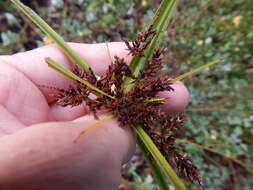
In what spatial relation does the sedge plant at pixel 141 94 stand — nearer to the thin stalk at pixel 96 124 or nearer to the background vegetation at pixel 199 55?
the thin stalk at pixel 96 124

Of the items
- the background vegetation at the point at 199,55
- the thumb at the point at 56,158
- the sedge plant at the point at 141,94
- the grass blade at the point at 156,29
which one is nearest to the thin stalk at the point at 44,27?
the sedge plant at the point at 141,94

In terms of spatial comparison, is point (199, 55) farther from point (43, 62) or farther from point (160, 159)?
point (160, 159)

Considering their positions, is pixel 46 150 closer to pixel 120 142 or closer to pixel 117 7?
pixel 120 142

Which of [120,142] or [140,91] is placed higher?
[140,91]

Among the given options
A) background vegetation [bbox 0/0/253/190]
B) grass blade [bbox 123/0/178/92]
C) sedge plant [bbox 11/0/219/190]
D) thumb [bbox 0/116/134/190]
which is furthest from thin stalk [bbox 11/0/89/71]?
background vegetation [bbox 0/0/253/190]

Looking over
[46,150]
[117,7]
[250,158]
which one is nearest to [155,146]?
[46,150]

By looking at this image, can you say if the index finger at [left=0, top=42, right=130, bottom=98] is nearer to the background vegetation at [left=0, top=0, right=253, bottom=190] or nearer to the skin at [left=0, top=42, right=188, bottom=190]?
the skin at [left=0, top=42, right=188, bottom=190]

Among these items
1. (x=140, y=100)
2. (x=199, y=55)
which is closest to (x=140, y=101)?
(x=140, y=100)
